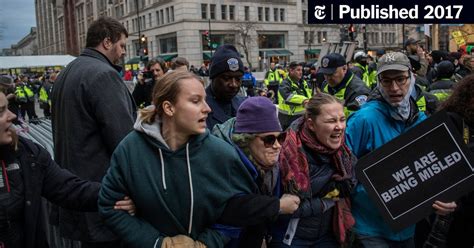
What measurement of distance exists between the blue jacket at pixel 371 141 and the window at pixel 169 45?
59.3 m

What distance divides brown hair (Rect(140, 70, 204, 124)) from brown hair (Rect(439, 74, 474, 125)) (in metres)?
2.02

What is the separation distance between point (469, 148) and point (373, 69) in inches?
338

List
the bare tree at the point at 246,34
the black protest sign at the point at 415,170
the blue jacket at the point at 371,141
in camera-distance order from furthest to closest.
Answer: the bare tree at the point at 246,34
the blue jacket at the point at 371,141
the black protest sign at the point at 415,170

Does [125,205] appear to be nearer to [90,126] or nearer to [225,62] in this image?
[90,126]

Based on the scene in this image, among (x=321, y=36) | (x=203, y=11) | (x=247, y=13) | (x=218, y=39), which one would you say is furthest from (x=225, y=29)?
(x=321, y=36)

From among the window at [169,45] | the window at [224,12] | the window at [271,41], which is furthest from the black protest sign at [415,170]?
the window at [271,41]

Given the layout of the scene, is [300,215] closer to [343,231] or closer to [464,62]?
[343,231]

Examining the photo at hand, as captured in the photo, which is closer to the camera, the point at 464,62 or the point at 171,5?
the point at 464,62

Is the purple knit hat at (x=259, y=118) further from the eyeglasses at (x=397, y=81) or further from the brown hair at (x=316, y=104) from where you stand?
the eyeglasses at (x=397, y=81)

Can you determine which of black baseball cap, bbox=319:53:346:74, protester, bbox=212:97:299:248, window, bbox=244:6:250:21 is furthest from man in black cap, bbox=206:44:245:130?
window, bbox=244:6:250:21

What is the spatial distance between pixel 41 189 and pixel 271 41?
6536 cm

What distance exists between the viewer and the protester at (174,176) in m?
2.24

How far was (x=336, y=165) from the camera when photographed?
9.75ft

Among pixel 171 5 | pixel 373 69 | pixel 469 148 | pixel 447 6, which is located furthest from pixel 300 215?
pixel 171 5
